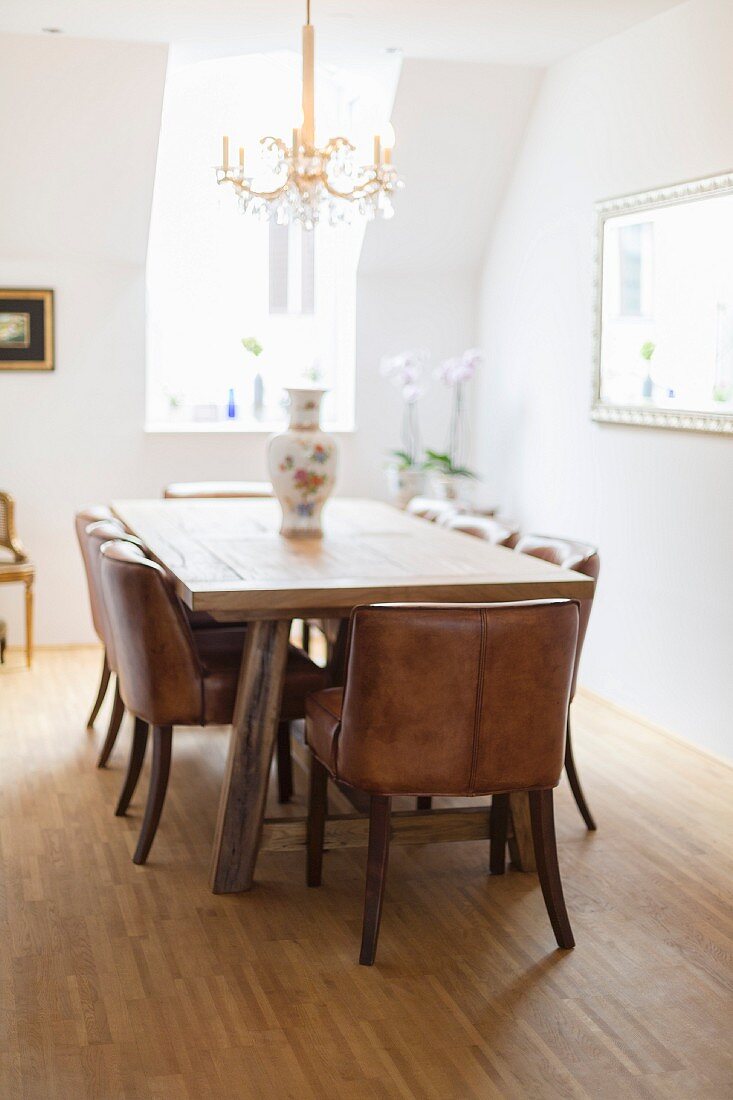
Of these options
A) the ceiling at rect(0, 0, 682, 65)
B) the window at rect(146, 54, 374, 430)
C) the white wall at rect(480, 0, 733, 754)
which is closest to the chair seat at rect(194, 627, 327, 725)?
the white wall at rect(480, 0, 733, 754)

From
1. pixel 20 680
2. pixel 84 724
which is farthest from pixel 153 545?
pixel 20 680

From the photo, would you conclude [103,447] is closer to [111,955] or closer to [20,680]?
[20,680]

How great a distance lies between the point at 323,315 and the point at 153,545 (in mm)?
3125

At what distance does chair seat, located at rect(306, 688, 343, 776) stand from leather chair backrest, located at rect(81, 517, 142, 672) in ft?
2.70

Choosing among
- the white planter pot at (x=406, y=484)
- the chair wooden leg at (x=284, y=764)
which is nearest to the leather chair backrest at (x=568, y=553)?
the chair wooden leg at (x=284, y=764)

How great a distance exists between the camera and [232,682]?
11.2ft

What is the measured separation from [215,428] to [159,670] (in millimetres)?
3164

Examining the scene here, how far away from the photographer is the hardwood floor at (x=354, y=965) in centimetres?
243

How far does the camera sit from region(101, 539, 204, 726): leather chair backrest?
3.30 metres

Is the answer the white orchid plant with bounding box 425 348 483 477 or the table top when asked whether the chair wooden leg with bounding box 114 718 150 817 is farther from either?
the white orchid plant with bounding box 425 348 483 477

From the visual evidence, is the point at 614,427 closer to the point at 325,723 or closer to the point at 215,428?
the point at 215,428

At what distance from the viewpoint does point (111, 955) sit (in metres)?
2.91

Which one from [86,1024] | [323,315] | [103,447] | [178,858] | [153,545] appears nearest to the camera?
[86,1024]

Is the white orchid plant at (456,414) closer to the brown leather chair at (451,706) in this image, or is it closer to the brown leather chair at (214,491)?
the brown leather chair at (214,491)
